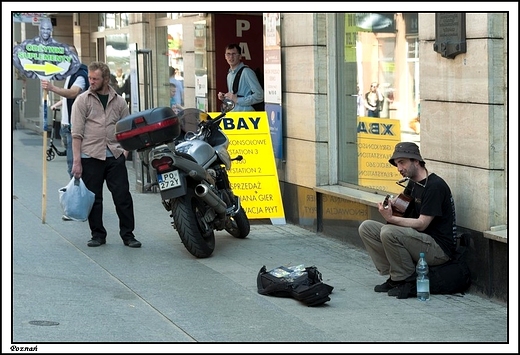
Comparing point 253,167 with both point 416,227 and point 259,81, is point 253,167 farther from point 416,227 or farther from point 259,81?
point 416,227

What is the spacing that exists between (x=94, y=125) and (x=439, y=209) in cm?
369

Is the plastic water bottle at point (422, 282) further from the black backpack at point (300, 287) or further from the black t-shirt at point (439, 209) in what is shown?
the black backpack at point (300, 287)

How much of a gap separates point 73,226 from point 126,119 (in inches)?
94.6

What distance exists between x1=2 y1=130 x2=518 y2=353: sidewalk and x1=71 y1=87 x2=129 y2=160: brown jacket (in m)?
0.95

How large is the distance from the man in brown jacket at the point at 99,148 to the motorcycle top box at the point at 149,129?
27.9 inches

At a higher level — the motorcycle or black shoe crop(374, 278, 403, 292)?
the motorcycle

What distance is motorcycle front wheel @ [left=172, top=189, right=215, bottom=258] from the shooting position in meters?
9.12

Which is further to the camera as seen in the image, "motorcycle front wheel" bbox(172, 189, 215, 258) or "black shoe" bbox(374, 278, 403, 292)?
"motorcycle front wheel" bbox(172, 189, 215, 258)

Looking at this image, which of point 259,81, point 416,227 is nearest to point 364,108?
point 259,81

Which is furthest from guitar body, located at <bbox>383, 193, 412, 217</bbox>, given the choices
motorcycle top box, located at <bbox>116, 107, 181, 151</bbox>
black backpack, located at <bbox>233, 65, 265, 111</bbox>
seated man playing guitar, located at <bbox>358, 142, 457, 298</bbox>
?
black backpack, located at <bbox>233, 65, 265, 111</bbox>

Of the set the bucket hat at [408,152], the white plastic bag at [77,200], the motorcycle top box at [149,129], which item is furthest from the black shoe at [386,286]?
the white plastic bag at [77,200]

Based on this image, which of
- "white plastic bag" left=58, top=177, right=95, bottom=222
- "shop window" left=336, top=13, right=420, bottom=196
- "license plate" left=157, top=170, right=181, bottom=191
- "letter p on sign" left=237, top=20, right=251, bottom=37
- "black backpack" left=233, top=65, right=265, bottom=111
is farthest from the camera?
"letter p on sign" left=237, top=20, right=251, bottom=37

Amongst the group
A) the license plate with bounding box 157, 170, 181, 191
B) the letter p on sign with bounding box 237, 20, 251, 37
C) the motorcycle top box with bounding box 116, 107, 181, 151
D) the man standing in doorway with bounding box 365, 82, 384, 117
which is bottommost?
the license plate with bounding box 157, 170, 181, 191

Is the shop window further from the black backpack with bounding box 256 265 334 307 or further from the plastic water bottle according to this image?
the black backpack with bounding box 256 265 334 307
